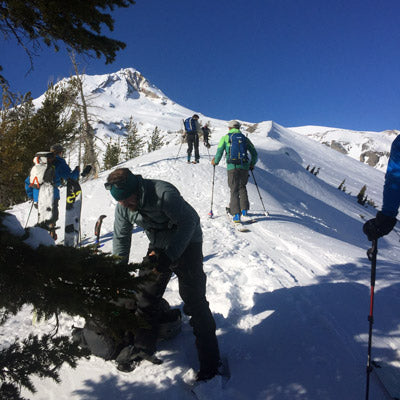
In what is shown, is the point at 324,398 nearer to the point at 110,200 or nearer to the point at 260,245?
the point at 260,245

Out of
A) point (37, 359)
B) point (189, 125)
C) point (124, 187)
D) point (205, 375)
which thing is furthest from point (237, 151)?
point (189, 125)

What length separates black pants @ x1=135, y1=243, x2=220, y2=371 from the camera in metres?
2.46

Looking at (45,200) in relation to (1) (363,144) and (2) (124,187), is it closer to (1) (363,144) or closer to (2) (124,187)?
(2) (124,187)

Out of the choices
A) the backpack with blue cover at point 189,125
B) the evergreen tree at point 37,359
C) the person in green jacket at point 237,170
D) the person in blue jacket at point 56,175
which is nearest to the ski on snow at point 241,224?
the person in green jacket at point 237,170

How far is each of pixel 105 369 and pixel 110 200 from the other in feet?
24.0

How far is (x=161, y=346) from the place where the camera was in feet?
9.59

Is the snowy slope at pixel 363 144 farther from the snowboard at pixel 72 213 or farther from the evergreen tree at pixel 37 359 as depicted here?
the evergreen tree at pixel 37 359

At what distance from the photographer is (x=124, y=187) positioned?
7.61 feet

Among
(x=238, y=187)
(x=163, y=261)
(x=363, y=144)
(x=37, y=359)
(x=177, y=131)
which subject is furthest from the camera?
(x=363, y=144)

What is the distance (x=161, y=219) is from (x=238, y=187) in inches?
166

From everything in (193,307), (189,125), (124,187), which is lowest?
(193,307)

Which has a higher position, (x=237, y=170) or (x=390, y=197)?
(x=237, y=170)

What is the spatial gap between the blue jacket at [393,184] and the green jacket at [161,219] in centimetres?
185

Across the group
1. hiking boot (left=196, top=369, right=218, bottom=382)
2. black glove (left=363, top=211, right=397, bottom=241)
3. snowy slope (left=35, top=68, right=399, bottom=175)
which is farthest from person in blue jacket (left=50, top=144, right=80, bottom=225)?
snowy slope (left=35, top=68, right=399, bottom=175)
